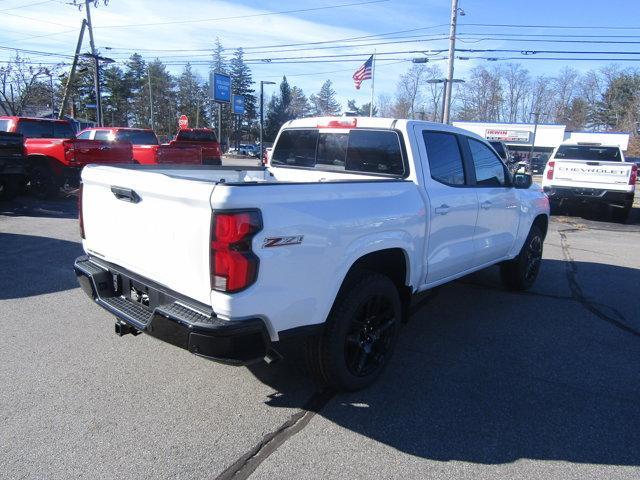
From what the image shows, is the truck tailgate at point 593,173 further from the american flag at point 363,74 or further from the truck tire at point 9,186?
the american flag at point 363,74

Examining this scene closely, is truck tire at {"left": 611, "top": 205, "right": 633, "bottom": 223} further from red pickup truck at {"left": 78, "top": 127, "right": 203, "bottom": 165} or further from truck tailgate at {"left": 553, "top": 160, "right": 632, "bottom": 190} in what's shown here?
red pickup truck at {"left": 78, "top": 127, "right": 203, "bottom": 165}

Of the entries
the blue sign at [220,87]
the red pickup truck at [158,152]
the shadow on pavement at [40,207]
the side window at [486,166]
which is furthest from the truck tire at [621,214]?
the blue sign at [220,87]

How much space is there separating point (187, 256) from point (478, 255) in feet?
10.5

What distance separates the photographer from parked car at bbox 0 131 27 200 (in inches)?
419

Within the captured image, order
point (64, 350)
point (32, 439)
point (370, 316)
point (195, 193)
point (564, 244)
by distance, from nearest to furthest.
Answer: point (195, 193) < point (32, 439) < point (370, 316) < point (64, 350) < point (564, 244)

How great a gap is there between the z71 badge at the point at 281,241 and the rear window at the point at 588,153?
13.2m

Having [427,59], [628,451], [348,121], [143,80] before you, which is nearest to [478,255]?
[348,121]

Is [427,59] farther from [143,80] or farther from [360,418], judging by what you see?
[143,80]

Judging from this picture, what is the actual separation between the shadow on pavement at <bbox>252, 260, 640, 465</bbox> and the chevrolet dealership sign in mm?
58517

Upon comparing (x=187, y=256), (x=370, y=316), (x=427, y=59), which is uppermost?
(x=427, y=59)

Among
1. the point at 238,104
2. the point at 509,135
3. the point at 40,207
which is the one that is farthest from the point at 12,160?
the point at 509,135

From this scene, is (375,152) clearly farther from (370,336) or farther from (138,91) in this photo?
(138,91)

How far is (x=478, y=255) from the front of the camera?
5000 mm

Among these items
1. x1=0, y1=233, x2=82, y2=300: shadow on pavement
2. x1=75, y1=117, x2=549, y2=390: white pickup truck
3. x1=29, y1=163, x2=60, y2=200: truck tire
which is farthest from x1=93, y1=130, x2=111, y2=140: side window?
x1=75, y1=117, x2=549, y2=390: white pickup truck
